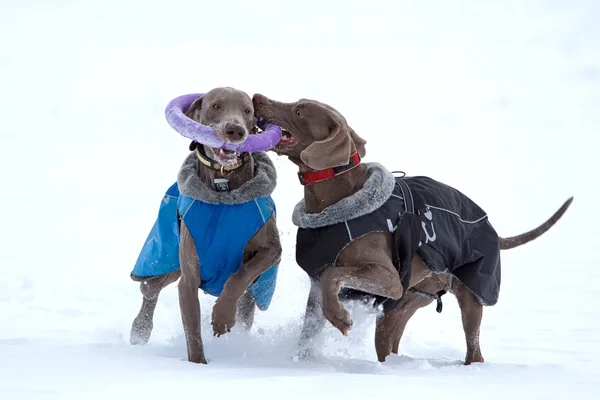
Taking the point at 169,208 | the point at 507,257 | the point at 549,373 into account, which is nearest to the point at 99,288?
the point at 169,208

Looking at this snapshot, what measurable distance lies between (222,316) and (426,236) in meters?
1.35

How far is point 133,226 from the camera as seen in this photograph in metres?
12.4

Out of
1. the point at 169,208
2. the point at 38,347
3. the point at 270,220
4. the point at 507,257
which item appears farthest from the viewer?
the point at 507,257

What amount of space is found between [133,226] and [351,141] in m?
8.28

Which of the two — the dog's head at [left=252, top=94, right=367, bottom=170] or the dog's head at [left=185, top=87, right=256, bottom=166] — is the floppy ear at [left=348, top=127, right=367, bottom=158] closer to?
the dog's head at [left=252, top=94, right=367, bottom=170]

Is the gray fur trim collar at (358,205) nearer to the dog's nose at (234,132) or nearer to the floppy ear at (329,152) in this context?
the floppy ear at (329,152)

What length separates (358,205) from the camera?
4.56 m

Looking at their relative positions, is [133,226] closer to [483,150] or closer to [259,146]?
[259,146]

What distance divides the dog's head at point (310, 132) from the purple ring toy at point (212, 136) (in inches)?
4.4

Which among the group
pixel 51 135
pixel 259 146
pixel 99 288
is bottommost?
pixel 99 288

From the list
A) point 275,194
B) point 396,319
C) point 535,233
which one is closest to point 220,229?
point 396,319

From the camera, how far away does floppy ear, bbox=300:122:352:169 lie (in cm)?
454

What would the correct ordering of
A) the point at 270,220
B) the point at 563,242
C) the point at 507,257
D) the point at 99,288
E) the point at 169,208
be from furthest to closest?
1. the point at 563,242
2. the point at 507,257
3. the point at 99,288
4. the point at 169,208
5. the point at 270,220

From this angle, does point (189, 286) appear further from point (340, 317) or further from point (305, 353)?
point (340, 317)
